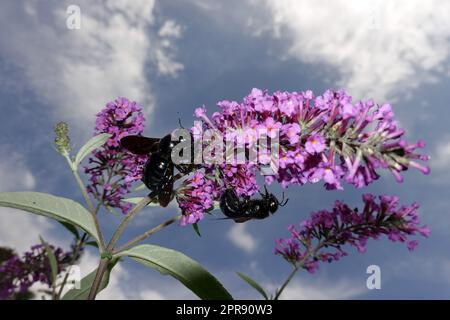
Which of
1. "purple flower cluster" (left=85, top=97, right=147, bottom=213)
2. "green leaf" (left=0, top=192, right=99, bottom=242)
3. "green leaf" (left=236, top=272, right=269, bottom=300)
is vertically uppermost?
"purple flower cluster" (left=85, top=97, right=147, bottom=213)

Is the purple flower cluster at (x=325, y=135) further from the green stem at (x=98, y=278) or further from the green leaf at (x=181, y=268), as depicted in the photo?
the green stem at (x=98, y=278)

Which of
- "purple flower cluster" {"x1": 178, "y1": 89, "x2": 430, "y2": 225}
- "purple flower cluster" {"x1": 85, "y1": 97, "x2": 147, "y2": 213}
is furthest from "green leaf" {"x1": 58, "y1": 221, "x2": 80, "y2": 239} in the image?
"purple flower cluster" {"x1": 178, "y1": 89, "x2": 430, "y2": 225}

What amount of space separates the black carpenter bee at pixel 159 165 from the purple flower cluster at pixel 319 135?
24 centimetres

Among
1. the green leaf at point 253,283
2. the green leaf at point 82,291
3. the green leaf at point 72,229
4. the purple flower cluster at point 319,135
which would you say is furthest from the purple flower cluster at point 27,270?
the purple flower cluster at point 319,135

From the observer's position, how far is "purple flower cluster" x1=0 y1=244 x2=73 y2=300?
436 centimetres

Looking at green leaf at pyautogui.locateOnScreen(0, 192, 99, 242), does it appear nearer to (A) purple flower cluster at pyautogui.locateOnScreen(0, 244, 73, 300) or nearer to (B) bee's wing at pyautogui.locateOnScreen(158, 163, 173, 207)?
(B) bee's wing at pyautogui.locateOnScreen(158, 163, 173, 207)

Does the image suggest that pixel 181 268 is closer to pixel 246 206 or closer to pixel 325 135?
pixel 246 206

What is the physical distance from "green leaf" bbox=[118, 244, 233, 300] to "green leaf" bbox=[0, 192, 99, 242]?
303mm

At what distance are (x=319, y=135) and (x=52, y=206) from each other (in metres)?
1.66

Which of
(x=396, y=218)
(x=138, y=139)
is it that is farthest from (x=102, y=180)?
(x=396, y=218)
